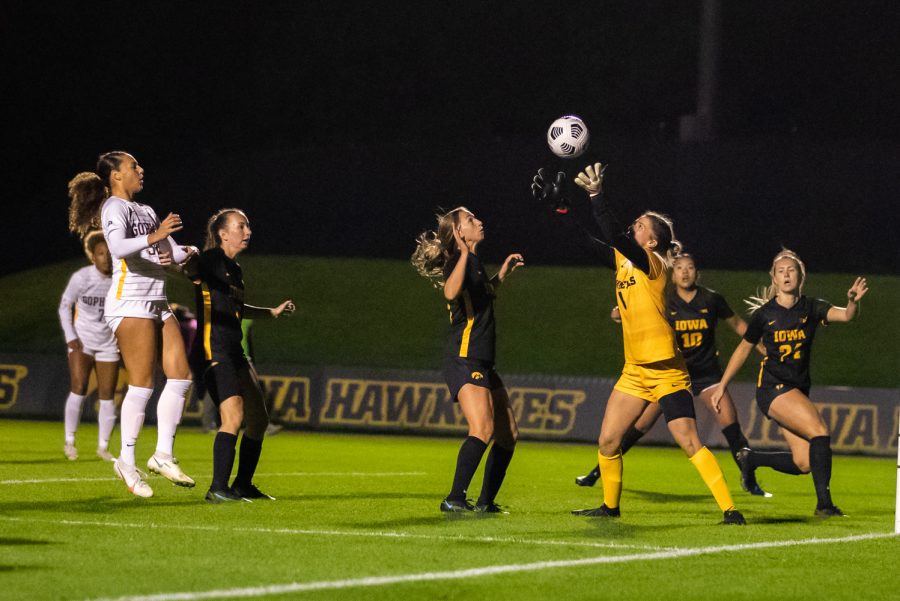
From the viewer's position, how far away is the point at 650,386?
888 cm

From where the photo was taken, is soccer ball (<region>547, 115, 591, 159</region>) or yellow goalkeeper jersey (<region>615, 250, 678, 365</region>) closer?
yellow goalkeeper jersey (<region>615, 250, 678, 365</region>)

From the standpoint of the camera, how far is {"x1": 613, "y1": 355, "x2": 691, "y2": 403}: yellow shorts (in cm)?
884

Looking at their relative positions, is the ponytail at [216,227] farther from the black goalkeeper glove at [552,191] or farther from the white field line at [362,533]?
the white field line at [362,533]

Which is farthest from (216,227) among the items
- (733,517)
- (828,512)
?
(828,512)

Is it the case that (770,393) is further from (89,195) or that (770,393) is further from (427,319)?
(427,319)

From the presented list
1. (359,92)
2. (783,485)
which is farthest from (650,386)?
(359,92)

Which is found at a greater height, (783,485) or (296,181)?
(296,181)

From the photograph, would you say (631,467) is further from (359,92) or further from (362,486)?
(359,92)

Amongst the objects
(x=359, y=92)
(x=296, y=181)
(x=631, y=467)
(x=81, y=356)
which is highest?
(x=359, y=92)

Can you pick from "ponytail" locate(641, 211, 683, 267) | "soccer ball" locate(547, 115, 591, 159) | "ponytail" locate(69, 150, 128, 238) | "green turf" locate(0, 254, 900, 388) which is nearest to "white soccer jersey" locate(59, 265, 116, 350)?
"ponytail" locate(69, 150, 128, 238)

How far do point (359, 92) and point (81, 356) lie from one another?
23.1 m

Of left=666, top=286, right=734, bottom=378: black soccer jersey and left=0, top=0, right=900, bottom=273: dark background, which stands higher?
left=0, top=0, right=900, bottom=273: dark background

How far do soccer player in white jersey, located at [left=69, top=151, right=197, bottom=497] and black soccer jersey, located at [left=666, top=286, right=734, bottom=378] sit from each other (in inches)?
184

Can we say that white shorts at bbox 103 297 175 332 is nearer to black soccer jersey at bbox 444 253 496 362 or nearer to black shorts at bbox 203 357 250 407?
black shorts at bbox 203 357 250 407
